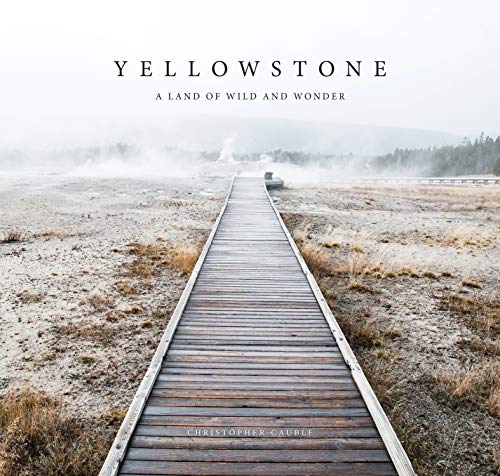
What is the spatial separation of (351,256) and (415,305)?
3864 mm

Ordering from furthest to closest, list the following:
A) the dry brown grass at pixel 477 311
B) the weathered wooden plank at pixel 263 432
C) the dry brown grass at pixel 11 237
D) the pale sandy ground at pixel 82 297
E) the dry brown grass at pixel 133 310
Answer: the dry brown grass at pixel 11 237 → the dry brown grass at pixel 133 310 → the dry brown grass at pixel 477 311 → the pale sandy ground at pixel 82 297 → the weathered wooden plank at pixel 263 432

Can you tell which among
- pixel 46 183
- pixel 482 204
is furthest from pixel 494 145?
pixel 46 183

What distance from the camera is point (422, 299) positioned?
9.46 m

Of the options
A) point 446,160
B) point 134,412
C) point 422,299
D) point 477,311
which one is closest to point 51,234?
point 134,412

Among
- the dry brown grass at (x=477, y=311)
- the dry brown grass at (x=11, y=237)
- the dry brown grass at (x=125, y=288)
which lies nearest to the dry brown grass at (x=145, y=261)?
the dry brown grass at (x=125, y=288)

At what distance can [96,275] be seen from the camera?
10.5m

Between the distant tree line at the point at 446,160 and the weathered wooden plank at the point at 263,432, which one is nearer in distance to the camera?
the weathered wooden plank at the point at 263,432

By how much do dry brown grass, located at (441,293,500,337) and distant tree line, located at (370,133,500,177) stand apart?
8955 centimetres

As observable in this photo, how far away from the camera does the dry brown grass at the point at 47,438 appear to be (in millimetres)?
4266

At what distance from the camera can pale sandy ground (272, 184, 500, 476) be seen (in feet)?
16.2

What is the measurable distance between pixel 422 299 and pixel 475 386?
3.67 meters

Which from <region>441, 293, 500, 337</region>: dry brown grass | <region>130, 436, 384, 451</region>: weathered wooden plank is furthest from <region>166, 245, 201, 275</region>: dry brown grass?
<region>130, 436, 384, 451</region>: weathered wooden plank

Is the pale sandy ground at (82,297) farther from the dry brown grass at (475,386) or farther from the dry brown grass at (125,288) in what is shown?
the dry brown grass at (475,386)

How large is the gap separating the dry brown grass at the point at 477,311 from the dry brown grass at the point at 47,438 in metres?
7.22
